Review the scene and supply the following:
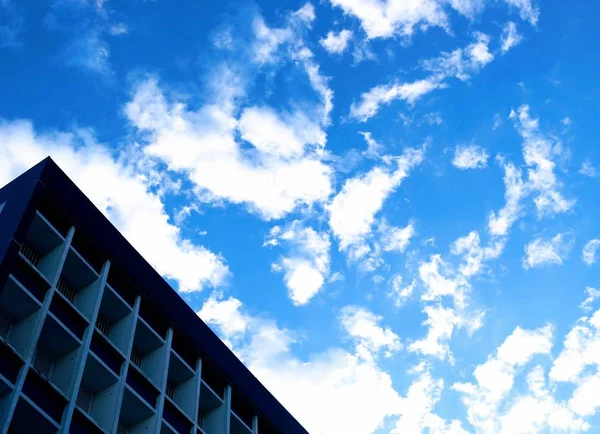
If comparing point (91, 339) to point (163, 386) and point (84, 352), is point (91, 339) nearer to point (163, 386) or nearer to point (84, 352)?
point (84, 352)

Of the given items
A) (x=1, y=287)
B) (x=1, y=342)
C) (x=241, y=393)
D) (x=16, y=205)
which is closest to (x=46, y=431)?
(x=1, y=342)

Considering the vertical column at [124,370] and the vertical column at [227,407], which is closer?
the vertical column at [124,370]

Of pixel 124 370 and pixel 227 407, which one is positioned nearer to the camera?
pixel 124 370

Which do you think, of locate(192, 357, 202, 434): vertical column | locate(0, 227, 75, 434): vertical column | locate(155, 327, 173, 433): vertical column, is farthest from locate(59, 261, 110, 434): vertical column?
locate(192, 357, 202, 434): vertical column

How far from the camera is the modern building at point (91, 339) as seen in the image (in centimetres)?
2494

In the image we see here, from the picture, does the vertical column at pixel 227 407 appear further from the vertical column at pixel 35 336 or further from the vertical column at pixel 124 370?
the vertical column at pixel 35 336

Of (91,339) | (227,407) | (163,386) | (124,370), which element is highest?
(227,407)

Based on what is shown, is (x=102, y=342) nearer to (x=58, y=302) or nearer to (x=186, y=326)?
(x=58, y=302)

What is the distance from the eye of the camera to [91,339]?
1121 inches

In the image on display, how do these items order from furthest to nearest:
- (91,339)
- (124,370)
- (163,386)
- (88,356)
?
1. (163,386)
2. (124,370)
3. (91,339)
4. (88,356)

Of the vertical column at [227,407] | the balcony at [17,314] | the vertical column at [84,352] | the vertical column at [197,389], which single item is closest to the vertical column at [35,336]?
the balcony at [17,314]

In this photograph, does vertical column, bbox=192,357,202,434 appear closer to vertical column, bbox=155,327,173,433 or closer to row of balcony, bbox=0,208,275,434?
row of balcony, bbox=0,208,275,434

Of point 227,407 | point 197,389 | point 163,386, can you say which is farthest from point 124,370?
point 227,407

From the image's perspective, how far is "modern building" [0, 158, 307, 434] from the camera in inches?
982
